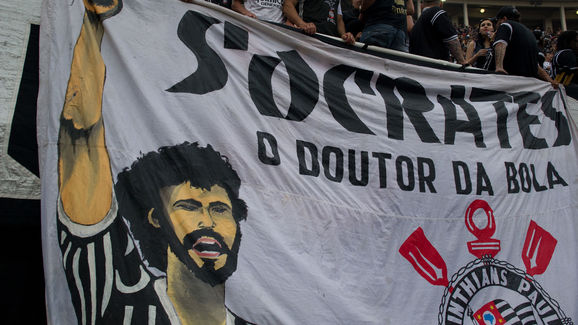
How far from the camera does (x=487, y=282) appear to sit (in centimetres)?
329

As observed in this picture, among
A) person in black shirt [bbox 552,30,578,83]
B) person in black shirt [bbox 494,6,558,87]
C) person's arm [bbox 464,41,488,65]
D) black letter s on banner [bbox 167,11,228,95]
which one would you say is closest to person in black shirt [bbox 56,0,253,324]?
black letter s on banner [bbox 167,11,228,95]

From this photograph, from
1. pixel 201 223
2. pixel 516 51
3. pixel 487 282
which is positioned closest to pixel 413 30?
pixel 516 51

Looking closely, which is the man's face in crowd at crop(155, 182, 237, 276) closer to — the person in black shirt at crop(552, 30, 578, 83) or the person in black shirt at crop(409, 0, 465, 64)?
the person in black shirt at crop(409, 0, 465, 64)

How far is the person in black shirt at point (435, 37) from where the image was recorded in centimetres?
454

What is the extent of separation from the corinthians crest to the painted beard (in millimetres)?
1162

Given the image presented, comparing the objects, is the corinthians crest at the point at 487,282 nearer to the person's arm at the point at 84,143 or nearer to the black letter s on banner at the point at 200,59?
the black letter s on banner at the point at 200,59

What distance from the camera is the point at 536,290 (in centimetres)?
344

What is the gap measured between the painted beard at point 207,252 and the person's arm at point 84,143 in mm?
412

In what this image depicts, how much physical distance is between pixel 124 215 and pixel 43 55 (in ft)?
3.33

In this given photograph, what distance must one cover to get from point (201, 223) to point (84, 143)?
71cm

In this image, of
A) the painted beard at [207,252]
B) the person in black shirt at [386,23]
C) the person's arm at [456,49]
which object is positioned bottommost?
the painted beard at [207,252]

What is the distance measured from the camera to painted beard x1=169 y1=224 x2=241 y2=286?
245 cm

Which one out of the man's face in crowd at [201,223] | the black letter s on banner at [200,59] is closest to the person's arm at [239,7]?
the black letter s on banner at [200,59]

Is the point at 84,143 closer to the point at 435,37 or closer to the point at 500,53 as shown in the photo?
the point at 435,37
